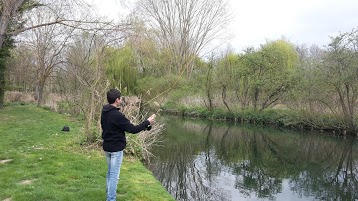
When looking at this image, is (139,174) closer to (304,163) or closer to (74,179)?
(74,179)

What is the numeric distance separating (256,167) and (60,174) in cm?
688

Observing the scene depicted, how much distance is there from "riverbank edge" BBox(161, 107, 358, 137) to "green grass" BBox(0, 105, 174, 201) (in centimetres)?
1438

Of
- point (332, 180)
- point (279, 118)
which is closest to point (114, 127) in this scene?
point (332, 180)

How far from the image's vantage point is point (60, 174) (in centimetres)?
658

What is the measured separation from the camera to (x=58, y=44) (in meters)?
25.0

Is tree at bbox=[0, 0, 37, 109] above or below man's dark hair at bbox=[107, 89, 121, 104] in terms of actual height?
above

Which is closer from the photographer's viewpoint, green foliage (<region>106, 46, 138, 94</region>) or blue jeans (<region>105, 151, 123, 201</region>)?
blue jeans (<region>105, 151, 123, 201</region>)

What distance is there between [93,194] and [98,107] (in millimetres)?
5352

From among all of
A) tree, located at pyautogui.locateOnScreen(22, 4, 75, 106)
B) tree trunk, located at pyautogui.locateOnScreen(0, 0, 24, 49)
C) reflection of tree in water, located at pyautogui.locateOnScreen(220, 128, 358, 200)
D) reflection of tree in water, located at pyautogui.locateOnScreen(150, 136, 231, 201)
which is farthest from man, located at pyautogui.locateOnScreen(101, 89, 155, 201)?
tree, located at pyautogui.locateOnScreen(22, 4, 75, 106)

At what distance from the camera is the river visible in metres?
8.73

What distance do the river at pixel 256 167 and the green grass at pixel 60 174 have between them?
6.11 ft

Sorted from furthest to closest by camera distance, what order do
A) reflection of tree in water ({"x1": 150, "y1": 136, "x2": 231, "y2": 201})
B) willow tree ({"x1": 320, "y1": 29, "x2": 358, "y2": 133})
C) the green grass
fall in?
willow tree ({"x1": 320, "y1": 29, "x2": 358, "y2": 133}) → reflection of tree in water ({"x1": 150, "y1": 136, "x2": 231, "y2": 201}) → the green grass

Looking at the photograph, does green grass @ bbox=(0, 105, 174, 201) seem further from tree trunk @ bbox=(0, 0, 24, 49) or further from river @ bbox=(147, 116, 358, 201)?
tree trunk @ bbox=(0, 0, 24, 49)

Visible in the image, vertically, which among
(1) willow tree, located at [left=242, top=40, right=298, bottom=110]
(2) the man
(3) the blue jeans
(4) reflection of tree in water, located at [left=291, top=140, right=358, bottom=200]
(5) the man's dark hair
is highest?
(1) willow tree, located at [left=242, top=40, right=298, bottom=110]
